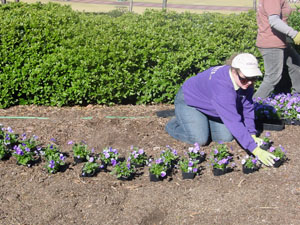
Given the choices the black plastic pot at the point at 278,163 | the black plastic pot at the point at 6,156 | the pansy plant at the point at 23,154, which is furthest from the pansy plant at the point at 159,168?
the black plastic pot at the point at 6,156

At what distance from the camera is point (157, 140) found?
4988mm

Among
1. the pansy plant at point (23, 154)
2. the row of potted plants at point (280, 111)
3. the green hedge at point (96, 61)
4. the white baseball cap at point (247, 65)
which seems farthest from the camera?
the green hedge at point (96, 61)

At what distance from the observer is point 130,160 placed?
4266 millimetres

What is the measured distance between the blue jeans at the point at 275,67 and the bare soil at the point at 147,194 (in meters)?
0.86

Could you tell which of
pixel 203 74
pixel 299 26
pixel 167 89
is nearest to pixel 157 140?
pixel 203 74

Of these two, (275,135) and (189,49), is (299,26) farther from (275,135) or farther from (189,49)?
(275,135)

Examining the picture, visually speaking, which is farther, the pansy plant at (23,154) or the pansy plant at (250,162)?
the pansy plant at (23,154)

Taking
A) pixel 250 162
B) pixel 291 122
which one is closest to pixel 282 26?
pixel 291 122

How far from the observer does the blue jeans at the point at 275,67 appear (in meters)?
5.55

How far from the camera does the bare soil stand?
3590 mm

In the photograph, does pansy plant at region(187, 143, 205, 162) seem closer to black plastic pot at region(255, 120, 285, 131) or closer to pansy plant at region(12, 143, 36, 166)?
black plastic pot at region(255, 120, 285, 131)

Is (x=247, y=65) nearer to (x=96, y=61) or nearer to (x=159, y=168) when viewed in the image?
(x=159, y=168)

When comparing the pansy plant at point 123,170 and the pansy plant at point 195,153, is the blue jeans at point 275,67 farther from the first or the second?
the pansy plant at point 123,170

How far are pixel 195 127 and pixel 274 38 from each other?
162cm
